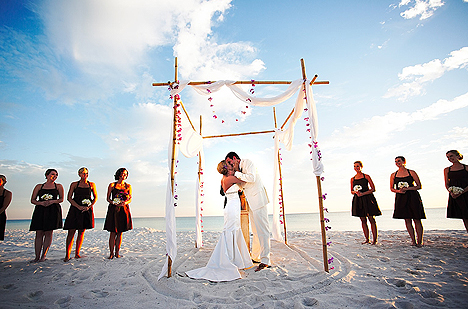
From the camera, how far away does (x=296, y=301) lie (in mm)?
2408

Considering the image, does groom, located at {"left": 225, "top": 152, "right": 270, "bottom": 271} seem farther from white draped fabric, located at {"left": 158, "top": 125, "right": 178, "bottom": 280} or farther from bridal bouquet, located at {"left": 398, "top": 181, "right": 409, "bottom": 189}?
bridal bouquet, located at {"left": 398, "top": 181, "right": 409, "bottom": 189}

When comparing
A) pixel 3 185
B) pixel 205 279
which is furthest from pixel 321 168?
pixel 3 185

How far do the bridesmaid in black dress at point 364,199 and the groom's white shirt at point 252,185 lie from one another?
2.65 m

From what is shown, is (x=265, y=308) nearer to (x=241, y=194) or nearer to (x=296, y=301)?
(x=296, y=301)

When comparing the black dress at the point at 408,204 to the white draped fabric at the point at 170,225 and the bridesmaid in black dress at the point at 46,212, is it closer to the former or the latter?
the white draped fabric at the point at 170,225

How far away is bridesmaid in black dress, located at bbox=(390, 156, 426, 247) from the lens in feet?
15.1

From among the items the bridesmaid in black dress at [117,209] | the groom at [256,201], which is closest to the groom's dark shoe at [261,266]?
the groom at [256,201]

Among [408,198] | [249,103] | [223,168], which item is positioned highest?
→ [249,103]

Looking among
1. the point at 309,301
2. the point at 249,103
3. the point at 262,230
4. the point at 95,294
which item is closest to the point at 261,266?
the point at 262,230

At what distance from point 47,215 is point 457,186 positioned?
8229mm

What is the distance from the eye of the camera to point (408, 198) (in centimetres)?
471

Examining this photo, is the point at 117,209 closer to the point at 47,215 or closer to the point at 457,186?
the point at 47,215

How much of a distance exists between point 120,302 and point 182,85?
347 cm

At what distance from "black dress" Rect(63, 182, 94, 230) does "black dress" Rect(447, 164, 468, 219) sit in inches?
297
